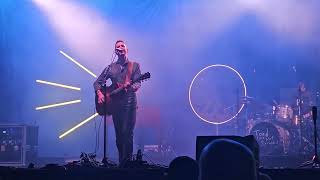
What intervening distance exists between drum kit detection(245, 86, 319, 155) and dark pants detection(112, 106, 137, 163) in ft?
13.7

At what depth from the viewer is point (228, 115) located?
1211 centimetres

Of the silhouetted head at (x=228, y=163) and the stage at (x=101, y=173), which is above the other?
Answer: the silhouetted head at (x=228, y=163)

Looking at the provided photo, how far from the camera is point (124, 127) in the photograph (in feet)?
27.6

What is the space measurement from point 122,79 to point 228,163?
695 centimetres

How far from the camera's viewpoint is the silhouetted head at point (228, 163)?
5.73ft

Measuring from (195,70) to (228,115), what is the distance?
1514mm

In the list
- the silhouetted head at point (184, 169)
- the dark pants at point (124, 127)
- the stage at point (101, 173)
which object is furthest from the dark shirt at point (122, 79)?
the silhouetted head at point (184, 169)

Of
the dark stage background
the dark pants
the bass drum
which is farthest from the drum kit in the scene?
the dark pants

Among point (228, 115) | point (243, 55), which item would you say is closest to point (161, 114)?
point (228, 115)

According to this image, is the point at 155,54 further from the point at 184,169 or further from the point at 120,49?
the point at 184,169

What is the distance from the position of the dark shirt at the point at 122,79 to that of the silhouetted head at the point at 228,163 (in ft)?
21.8

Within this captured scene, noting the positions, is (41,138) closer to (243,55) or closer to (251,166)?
(243,55)

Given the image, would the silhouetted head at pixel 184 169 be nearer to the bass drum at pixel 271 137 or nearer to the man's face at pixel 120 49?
the man's face at pixel 120 49

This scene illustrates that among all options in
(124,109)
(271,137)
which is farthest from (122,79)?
(271,137)
